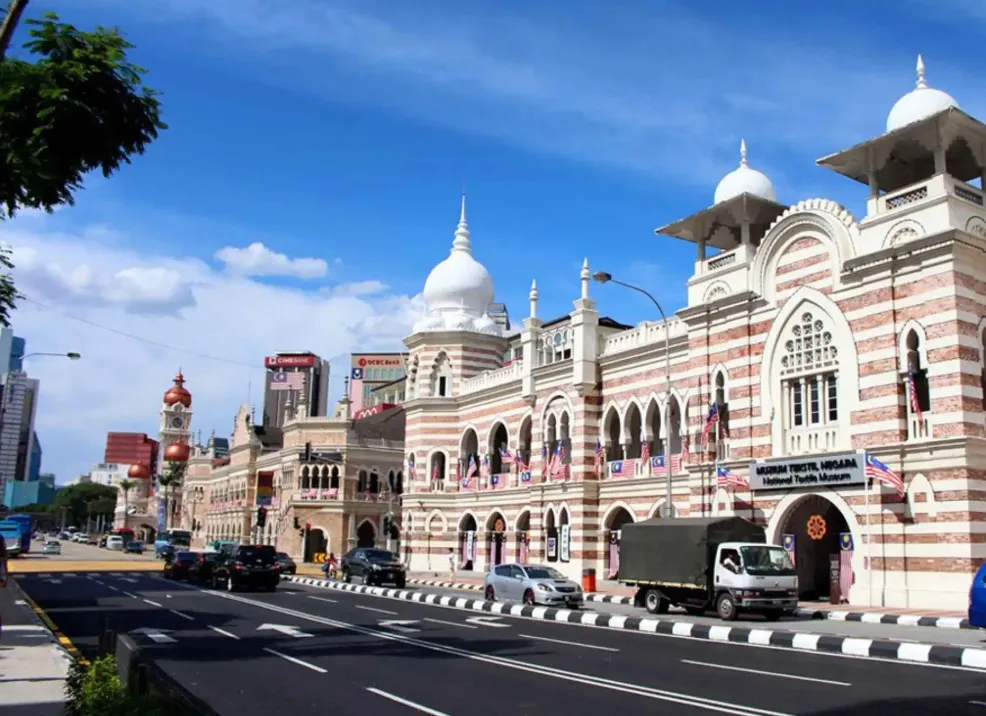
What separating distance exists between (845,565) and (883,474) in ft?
11.3

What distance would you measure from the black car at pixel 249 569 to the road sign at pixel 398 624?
11.2 m

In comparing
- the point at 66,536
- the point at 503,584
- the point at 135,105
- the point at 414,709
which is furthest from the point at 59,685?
the point at 66,536

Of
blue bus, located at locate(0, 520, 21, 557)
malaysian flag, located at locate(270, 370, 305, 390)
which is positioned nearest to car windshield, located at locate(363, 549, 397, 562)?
blue bus, located at locate(0, 520, 21, 557)

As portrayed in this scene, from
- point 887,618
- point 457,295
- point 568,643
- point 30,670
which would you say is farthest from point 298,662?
point 457,295

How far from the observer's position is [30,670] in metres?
12.4

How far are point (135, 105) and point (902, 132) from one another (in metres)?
19.7

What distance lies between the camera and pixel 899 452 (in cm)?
2295

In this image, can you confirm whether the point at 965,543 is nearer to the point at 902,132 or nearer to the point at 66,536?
the point at 902,132

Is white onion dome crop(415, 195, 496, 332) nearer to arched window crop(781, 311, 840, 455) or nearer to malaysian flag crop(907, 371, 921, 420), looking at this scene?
arched window crop(781, 311, 840, 455)

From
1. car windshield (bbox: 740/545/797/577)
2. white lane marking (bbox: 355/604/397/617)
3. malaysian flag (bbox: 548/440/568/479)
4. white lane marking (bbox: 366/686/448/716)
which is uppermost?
malaysian flag (bbox: 548/440/568/479)

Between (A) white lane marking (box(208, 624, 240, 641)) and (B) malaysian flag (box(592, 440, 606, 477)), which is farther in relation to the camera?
(B) malaysian flag (box(592, 440, 606, 477))

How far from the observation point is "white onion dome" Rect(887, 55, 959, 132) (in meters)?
25.0

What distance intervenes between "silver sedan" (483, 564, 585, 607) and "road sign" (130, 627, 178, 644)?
10159 millimetres

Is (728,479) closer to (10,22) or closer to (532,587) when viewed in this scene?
(532,587)
